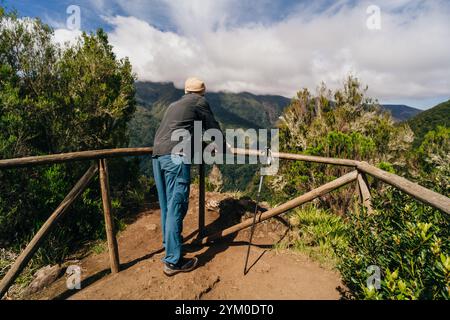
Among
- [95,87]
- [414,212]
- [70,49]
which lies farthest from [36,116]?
[414,212]

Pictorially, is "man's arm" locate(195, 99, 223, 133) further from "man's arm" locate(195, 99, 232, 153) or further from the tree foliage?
the tree foliage

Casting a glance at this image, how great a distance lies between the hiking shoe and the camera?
345 cm

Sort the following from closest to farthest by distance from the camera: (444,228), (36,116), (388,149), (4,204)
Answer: (444,228) < (4,204) < (36,116) < (388,149)

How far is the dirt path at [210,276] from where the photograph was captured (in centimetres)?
319

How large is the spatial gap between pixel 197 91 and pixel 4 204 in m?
4.12

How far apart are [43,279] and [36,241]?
44.3 inches

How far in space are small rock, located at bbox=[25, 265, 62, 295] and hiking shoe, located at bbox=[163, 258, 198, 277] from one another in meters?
1.69

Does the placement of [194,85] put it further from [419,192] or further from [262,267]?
[419,192]

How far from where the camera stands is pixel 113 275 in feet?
11.7

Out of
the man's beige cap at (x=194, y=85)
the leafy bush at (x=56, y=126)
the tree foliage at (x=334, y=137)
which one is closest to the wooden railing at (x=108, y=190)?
the man's beige cap at (x=194, y=85)

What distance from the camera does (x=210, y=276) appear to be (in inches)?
138

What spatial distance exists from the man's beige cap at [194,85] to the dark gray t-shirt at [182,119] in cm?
10

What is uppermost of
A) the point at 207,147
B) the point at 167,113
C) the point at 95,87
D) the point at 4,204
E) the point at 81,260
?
the point at 95,87
